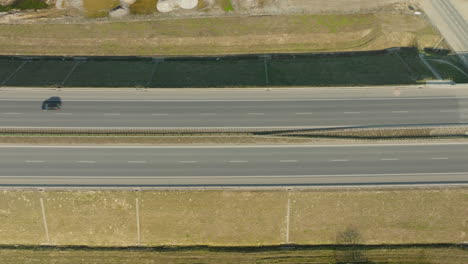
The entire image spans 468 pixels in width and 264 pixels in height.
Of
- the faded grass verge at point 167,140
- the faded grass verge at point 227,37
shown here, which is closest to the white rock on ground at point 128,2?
the faded grass verge at point 227,37

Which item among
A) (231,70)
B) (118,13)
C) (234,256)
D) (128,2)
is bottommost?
(234,256)

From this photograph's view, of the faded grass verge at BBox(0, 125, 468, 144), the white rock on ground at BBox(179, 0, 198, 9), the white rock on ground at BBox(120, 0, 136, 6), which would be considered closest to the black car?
the faded grass verge at BBox(0, 125, 468, 144)

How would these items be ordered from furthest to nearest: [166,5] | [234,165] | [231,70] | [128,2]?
1. [128,2]
2. [166,5]
3. [231,70]
4. [234,165]

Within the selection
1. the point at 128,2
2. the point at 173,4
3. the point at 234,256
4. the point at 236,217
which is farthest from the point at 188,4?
the point at 234,256

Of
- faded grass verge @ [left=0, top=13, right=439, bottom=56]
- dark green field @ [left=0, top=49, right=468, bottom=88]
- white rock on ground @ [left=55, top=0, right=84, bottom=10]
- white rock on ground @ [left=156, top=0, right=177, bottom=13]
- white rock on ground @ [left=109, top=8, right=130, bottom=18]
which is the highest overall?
white rock on ground @ [left=156, top=0, right=177, bottom=13]

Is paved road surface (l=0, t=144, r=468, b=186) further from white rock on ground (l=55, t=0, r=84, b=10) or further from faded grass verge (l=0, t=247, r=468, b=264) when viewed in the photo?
white rock on ground (l=55, t=0, r=84, b=10)

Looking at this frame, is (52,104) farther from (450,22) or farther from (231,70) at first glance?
(450,22)

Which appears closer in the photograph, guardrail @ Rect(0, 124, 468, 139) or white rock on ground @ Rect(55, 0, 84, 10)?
guardrail @ Rect(0, 124, 468, 139)
